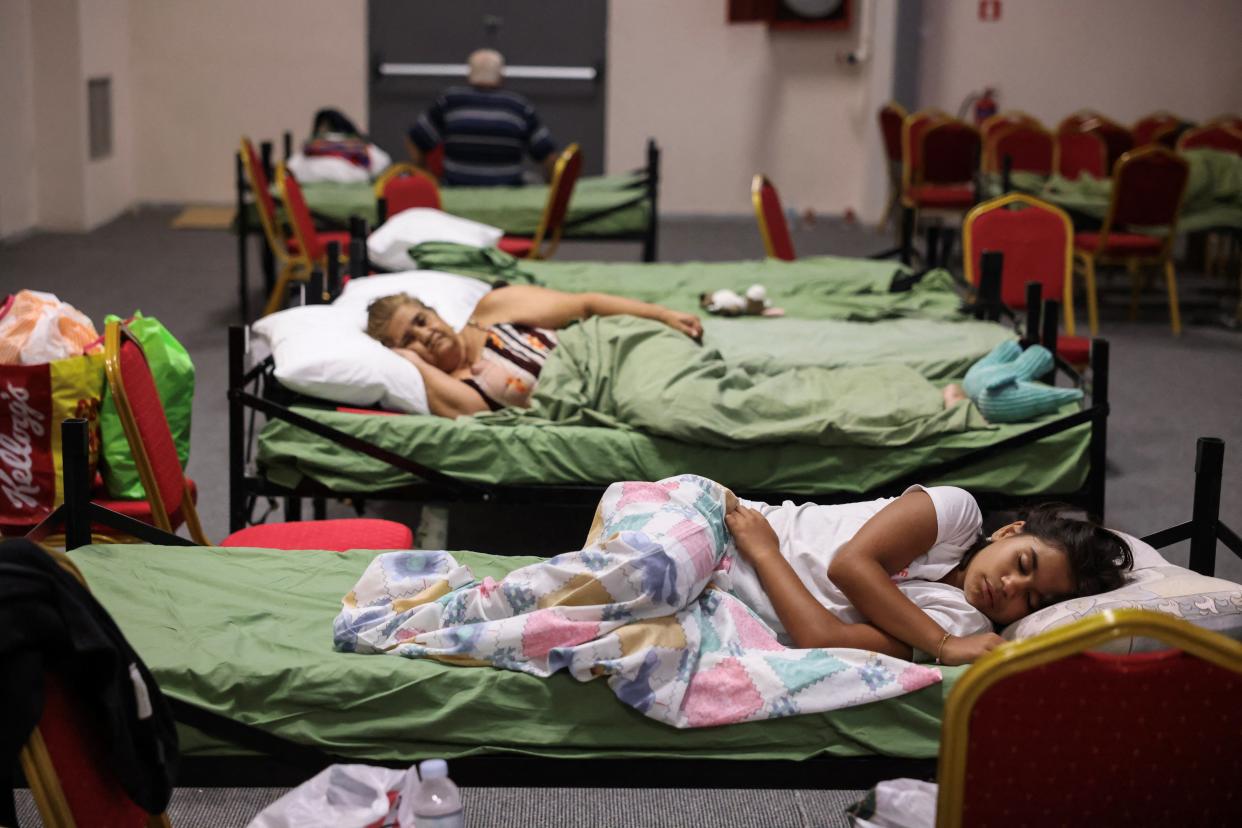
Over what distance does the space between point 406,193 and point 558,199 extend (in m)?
0.64

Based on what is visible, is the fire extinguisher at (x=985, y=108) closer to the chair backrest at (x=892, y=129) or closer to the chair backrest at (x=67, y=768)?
the chair backrest at (x=892, y=129)

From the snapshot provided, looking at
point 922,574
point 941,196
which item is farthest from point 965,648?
point 941,196

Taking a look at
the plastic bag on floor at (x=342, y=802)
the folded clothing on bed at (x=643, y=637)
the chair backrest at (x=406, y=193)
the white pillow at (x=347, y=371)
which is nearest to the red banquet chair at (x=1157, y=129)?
the chair backrest at (x=406, y=193)

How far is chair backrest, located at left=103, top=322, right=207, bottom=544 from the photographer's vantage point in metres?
2.30

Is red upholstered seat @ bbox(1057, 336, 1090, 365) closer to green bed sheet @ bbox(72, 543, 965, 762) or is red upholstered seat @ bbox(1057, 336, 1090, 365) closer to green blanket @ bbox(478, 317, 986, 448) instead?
green blanket @ bbox(478, 317, 986, 448)

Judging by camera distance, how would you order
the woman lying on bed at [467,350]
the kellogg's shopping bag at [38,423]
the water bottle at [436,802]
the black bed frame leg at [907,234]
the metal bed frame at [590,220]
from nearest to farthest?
the water bottle at [436,802]
the kellogg's shopping bag at [38,423]
the woman lying on bed at [467,350]
the black bed frame leg at [907,234]
the metal bed frame at [590,220]

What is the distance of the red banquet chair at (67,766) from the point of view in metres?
1.44

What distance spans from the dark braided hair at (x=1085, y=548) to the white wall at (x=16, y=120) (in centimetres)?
701

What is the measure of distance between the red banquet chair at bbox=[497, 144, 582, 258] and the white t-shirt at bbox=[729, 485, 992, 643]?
3487mm

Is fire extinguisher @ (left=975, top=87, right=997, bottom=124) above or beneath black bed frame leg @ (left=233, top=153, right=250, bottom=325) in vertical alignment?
above

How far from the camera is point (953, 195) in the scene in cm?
758

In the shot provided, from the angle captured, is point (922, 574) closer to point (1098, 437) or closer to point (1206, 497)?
point (1206, 497)

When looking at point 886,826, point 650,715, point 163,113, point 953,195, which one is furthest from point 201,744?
point 163,113

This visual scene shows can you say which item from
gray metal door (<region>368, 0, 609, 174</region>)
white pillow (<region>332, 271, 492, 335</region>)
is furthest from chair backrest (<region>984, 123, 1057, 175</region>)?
white pillow (<region>332, 271, 492, 335</region>)
